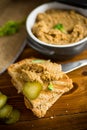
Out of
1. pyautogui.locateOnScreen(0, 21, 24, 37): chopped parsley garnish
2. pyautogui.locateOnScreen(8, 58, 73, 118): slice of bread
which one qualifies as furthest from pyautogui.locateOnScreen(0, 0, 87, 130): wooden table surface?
pyautogui.locateOnScreen(0, 21, 24, 37): chopped parsley garnish

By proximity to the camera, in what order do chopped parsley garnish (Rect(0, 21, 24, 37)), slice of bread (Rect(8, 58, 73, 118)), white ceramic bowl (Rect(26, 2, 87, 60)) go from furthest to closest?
chopped parsley garnish (Rect(0, 21, 24, 37)) < white ceramic bowl (Rect(26, 2, 87, 60)) < slice of bread (Rect(8, 58, 73, 118))

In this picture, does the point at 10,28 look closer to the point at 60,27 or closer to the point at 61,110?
the point at 60,27

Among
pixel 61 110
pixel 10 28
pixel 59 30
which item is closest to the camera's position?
pixel 61 110

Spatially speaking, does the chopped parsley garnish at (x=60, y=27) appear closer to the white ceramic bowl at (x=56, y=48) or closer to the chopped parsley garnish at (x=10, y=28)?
the white ceramic bowl at (x=56, y=48)

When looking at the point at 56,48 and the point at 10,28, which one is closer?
the point at 56,48

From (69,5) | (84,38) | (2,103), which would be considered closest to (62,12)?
(69,5)

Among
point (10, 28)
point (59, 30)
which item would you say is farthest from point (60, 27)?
point (10, 28)

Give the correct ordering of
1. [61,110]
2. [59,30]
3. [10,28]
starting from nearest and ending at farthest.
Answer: [61,110] < [59,30] < [10,28]

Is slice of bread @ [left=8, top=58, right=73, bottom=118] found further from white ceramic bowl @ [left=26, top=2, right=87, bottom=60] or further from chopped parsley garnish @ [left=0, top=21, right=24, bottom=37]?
chopped parsley garnish @ [left=0, top=21, right=24, bottom=37]

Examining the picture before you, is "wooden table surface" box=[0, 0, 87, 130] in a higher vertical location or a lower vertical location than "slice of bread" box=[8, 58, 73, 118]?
lower
